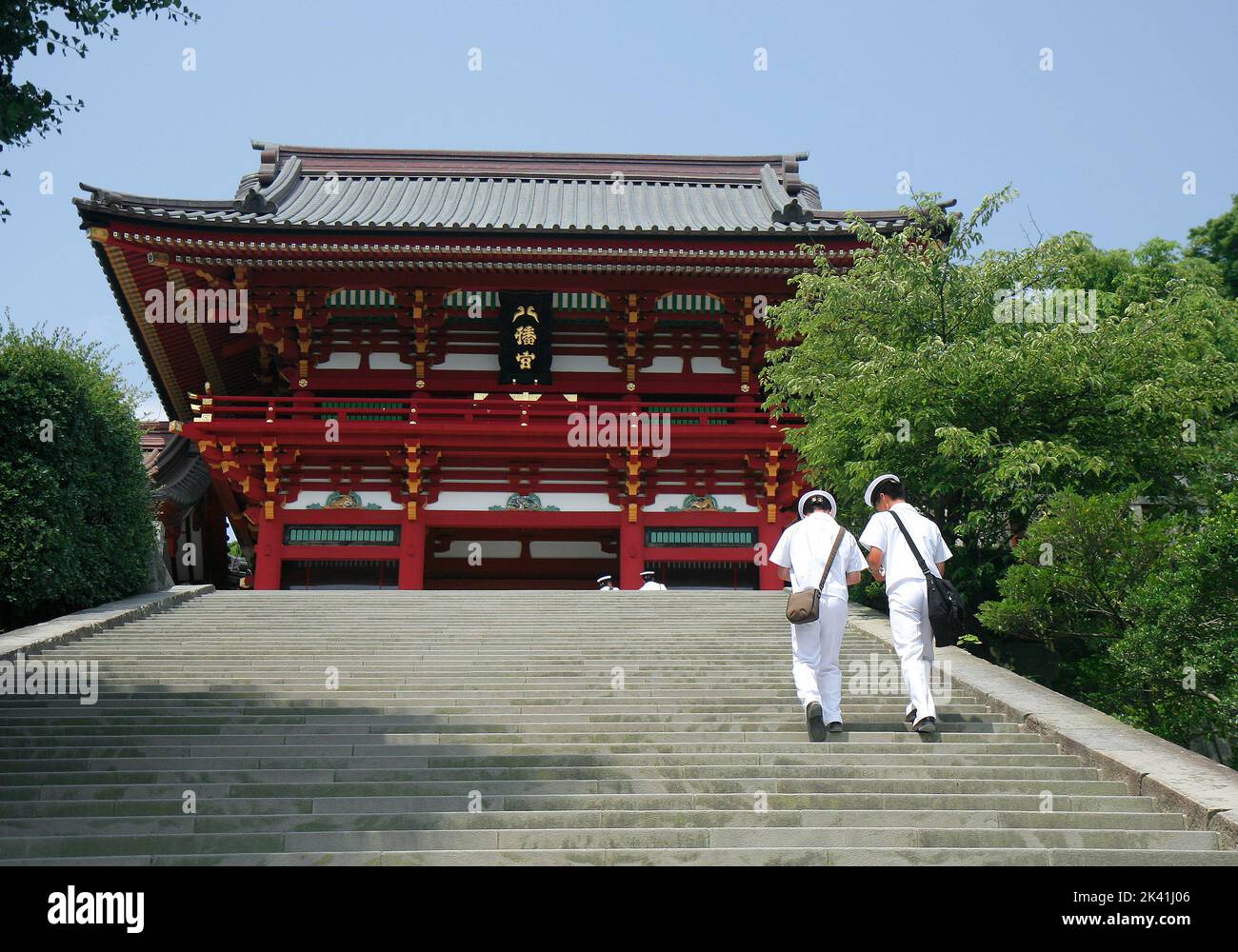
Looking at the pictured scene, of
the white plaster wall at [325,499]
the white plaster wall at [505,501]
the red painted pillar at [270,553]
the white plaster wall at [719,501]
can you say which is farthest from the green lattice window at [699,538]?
the red painted pillar at [270,553]

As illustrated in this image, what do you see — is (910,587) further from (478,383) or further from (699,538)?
(478,383)

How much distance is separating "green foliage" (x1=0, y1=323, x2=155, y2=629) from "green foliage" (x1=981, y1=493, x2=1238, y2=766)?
10.1 metres

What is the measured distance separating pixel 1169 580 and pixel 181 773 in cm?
756

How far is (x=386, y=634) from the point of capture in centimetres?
1131

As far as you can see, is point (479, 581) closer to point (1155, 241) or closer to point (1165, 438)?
point (1165, 438)

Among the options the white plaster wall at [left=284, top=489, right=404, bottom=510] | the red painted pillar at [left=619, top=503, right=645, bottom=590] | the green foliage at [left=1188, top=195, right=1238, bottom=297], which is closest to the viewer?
the red painted pillar at [left=619, top=503, right=645, bottom=590]

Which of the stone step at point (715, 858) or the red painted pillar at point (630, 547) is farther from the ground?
the red painted pillar at point (630, 547)

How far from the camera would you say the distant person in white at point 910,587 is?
7586mm

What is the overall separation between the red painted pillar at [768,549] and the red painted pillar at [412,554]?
18.4ft

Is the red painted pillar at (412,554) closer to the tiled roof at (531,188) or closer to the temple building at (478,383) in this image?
the temple building at (478,383)

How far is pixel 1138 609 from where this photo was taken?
916 cm

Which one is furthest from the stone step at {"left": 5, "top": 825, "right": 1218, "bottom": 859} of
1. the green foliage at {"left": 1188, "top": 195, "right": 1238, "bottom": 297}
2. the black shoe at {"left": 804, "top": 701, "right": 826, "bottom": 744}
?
the green foliage at {"left": 1188, "top": 195, "right": 1238, "bottom": 297}

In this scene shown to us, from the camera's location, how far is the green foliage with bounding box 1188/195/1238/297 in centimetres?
2916

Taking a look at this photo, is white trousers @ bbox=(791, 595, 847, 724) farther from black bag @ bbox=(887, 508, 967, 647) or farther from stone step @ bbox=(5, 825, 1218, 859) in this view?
stone step @ bbox=(5, 825, 1218, 859)
